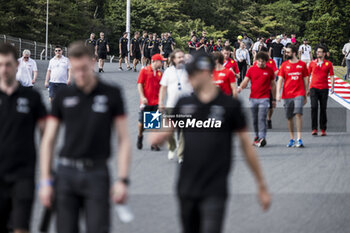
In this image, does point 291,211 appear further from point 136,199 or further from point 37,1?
point 37,1

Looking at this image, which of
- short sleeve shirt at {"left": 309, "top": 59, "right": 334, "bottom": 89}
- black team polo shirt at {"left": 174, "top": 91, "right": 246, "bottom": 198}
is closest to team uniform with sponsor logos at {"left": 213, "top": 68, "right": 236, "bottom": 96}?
short sleeve shirt at {"left": 309, "top": 59, "right": 334, "bottom": 89}

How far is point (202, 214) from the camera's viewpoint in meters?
5.13

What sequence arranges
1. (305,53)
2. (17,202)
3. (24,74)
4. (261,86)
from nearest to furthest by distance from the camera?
1. (17,202)
2. (261,86)
3. (24,74)
4. (305,53)

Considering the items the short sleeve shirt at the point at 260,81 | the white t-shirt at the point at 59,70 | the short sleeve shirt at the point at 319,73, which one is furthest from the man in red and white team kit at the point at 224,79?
the white t-shirt at the point at 59,70

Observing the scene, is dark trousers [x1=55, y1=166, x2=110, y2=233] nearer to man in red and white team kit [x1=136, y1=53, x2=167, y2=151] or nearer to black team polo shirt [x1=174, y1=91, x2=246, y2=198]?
black team polo shirt [x1=174, y1=91, x2=246, y2=198]

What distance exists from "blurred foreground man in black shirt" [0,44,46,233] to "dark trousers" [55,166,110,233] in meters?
0.59

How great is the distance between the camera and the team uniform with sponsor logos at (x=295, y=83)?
1450 cm

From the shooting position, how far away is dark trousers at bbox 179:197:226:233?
506 cm

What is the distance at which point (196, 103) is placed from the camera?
5.30 meters

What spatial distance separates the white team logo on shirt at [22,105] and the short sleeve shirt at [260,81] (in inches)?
357

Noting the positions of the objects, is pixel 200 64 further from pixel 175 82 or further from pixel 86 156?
pixel 175 82

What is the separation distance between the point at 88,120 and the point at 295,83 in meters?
9.82

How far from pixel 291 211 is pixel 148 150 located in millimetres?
5982

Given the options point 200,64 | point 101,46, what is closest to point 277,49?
point 101,46
